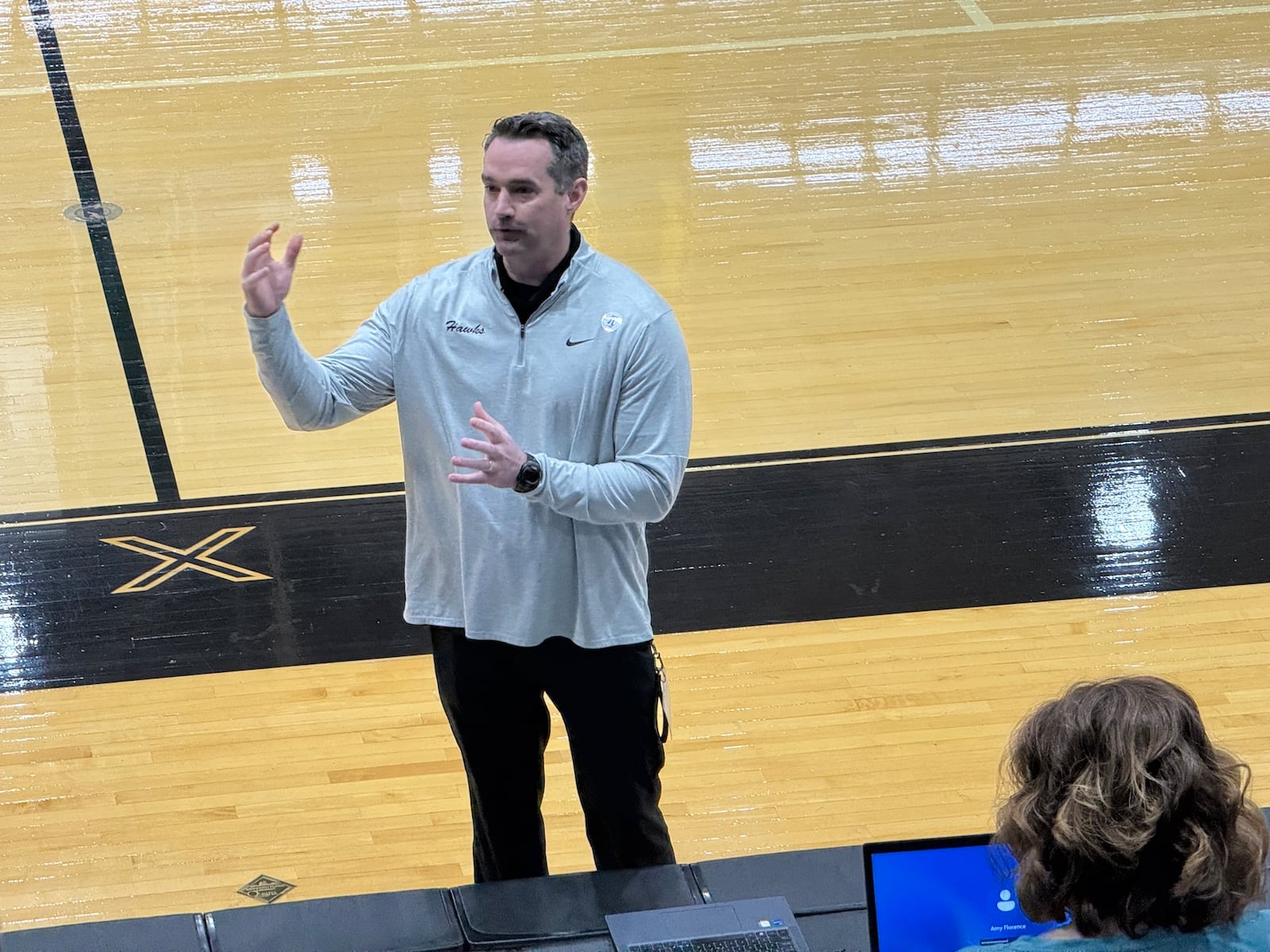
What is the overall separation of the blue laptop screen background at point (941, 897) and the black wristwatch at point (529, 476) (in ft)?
3.01

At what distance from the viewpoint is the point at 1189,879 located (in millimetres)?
1752

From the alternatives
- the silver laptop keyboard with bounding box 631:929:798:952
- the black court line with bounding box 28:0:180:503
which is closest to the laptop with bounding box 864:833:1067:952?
the silver laptop keyboard with bounding box 631:929:798:952

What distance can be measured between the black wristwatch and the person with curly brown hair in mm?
1293

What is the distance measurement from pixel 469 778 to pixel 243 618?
5.99ft

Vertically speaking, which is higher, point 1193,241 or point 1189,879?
point 1189,879

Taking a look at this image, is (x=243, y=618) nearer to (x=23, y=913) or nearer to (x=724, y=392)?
(x=23, y=913)

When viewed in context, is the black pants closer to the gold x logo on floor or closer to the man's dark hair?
the man's dark hair

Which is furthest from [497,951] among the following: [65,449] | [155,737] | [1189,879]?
[65,449]

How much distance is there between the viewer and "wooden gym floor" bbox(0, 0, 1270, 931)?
173 inches

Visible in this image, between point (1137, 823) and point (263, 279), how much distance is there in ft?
6.04

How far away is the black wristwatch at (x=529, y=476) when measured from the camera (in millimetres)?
2918

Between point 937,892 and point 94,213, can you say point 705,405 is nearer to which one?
point 94,213

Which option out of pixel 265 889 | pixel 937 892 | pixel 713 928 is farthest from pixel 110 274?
pixel 937 892

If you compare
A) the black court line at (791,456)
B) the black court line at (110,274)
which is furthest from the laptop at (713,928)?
the black court line at (110,274)
